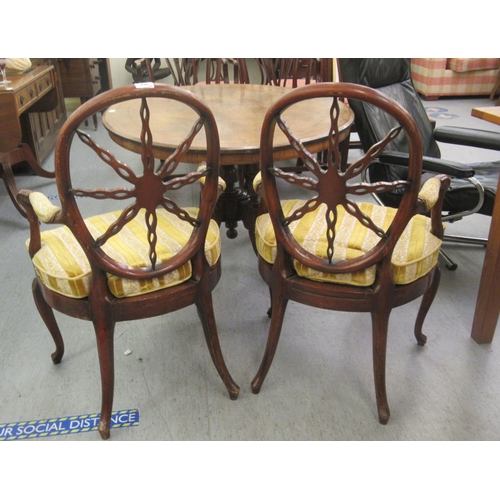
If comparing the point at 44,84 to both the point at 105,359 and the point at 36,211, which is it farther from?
the point at 105,359

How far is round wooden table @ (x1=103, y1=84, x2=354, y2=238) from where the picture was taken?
143 cm

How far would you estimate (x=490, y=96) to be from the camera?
536cm

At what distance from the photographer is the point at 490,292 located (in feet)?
5.59

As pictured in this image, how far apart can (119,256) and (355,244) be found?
648 millimetres

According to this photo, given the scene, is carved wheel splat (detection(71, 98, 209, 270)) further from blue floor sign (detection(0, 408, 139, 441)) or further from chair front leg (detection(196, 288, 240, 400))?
blue floor sign (detection(0, 408, 139, 441))

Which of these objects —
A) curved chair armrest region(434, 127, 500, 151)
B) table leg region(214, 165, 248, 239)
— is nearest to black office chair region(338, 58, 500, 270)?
curved chair armrest region(434, 127, 500, 151)

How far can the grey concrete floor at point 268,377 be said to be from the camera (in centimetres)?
141

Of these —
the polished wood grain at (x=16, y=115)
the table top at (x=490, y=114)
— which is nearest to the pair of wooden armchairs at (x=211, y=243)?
the table top at (x=490, y=114)

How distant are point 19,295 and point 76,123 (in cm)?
127

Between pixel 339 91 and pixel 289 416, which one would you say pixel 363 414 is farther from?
pixel 339 91

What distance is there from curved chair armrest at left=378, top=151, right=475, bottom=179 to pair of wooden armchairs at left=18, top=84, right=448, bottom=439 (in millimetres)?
339

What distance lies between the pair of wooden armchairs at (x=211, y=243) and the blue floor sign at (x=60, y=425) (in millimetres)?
79

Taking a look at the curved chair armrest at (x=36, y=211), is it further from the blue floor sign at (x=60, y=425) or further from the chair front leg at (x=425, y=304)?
the chair front leg at (x=425, y=304)
